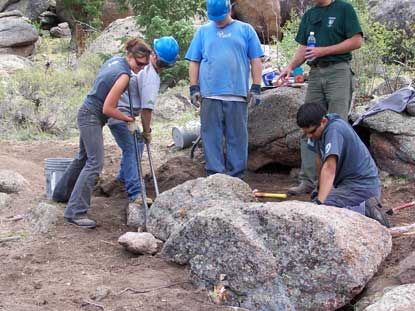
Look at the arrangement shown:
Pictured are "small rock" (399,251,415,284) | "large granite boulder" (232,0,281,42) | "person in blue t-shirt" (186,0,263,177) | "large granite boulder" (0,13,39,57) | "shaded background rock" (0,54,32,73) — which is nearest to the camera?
"small rock" (399,251,415,284)

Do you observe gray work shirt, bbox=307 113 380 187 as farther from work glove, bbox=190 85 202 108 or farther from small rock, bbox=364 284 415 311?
work glove, bbox=190 85 202 108

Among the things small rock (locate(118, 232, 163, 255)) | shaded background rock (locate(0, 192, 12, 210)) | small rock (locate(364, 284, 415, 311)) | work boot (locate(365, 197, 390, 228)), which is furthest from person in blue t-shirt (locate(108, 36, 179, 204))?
small rock (locate(364, 284, 415, 311))

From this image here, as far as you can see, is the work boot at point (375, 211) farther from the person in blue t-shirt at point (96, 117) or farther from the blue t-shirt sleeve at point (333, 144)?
the person in blue t-shirt at point (96, 117)

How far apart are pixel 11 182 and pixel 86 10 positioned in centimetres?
1432

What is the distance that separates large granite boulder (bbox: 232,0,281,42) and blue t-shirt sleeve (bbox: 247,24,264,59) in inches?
430

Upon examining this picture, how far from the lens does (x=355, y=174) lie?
16.8 feet

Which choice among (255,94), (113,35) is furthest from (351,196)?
(113,35)

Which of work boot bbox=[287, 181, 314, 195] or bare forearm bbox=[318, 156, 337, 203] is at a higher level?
bare forearm bbox=[318, 156, 337, 203]

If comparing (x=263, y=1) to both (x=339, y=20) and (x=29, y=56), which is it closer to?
(x=29, y=56)

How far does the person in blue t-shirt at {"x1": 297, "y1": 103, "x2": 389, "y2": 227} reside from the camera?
4.79 meters

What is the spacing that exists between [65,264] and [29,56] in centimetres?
1447

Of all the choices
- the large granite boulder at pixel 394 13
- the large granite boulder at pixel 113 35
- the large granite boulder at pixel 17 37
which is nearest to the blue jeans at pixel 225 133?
the large granite boulder at pixel 394 13

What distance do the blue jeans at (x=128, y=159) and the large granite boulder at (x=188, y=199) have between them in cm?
71

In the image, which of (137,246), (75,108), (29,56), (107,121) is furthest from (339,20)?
(29,56)
